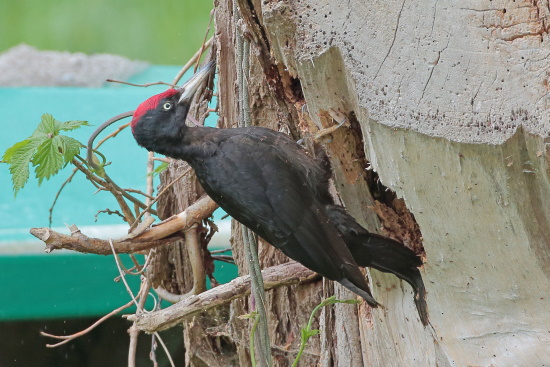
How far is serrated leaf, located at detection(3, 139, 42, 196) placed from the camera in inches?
91.0

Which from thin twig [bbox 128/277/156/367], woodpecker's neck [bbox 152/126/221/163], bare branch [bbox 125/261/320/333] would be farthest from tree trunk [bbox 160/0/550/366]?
thin twig [bbox 128/277/156/367]

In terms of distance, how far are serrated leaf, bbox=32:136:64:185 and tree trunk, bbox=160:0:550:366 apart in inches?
31.6

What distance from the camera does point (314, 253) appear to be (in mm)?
1952

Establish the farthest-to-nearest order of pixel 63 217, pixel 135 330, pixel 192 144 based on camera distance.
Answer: pixel 63 217
pixel 135 330
pixel 192 144

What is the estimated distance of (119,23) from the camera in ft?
20.1

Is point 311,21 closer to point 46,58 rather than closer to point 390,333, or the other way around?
point 390,333

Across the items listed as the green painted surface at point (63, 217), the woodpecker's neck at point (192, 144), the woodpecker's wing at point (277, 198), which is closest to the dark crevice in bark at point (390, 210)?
the woodpecker's wing at point (277, 198)

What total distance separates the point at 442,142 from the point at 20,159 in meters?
1.48

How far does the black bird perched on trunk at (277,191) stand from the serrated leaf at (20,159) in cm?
47

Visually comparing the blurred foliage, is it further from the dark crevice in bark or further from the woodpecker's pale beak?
the dark crevice in bark

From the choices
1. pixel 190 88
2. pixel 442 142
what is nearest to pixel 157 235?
pixel 190 88

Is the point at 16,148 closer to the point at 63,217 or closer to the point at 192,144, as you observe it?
the point at 192,144

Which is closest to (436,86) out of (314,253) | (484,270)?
Answer: (484,270)

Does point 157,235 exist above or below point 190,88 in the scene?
below
